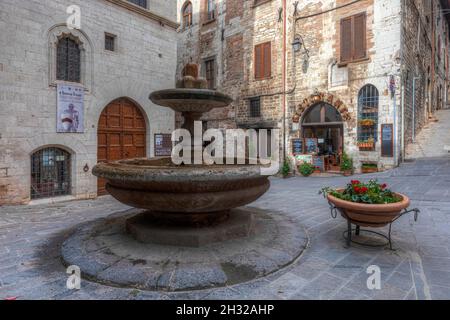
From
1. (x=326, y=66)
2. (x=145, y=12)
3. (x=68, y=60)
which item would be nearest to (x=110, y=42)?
(x=68, y=60)

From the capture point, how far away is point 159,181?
2934mm

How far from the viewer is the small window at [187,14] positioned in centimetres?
1700

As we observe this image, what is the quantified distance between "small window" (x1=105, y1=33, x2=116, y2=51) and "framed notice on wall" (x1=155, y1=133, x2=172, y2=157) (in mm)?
3210

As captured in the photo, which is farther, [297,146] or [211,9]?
[211,9]

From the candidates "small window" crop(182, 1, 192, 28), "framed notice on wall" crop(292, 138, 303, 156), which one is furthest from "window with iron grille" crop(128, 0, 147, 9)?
"framed notice on wall" crop(292, 138, 303, 156)

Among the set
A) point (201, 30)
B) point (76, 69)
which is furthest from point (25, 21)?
point (201, 30)

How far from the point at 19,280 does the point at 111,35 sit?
8321 millimetres

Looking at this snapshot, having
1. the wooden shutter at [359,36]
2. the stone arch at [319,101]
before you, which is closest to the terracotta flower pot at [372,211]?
the stone arch at [319,101]

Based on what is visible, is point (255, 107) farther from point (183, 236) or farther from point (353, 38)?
point (183, 236)

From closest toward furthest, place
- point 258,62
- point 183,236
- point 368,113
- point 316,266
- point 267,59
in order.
A: point 316,266 → point 183,236 → point 368,113 → point 267,59 → point 258,62

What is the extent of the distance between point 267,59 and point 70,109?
9.18 m

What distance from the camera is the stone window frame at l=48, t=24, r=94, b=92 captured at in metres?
7.48

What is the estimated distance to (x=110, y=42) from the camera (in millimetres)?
9047
